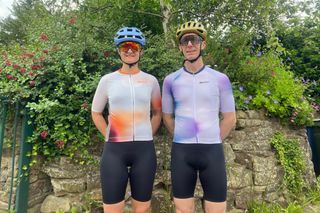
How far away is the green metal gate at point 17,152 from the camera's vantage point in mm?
3373

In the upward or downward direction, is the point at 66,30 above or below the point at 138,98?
above

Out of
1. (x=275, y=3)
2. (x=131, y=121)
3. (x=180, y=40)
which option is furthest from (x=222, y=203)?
(x=275, y=3)

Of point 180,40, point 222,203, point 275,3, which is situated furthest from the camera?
point 275,3

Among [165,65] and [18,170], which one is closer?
[18,170]

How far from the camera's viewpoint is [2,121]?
3.40m

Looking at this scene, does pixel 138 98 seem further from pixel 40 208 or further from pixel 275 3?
pixel 275 3

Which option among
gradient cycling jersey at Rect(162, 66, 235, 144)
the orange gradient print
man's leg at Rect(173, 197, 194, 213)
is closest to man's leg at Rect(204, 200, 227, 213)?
man's leg at Rect(173, 197, 194, 213)

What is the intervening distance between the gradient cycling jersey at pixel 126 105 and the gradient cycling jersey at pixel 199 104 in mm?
277

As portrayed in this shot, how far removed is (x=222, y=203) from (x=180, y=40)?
5.12 ft

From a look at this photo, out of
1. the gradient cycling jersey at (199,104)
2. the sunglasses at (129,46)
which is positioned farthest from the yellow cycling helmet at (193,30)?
the sunglasses at (129,46)

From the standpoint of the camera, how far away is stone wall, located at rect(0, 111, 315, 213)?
347cm

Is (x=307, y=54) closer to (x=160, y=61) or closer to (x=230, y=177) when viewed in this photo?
(x=230, y=177)

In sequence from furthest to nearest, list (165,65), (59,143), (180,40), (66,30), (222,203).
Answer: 1. (66,30)
2. (165,65)
3. (59,143)
4. (180,40)
5. (222,203)

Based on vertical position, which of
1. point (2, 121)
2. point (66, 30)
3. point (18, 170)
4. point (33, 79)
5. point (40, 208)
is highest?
point (66, 30)
